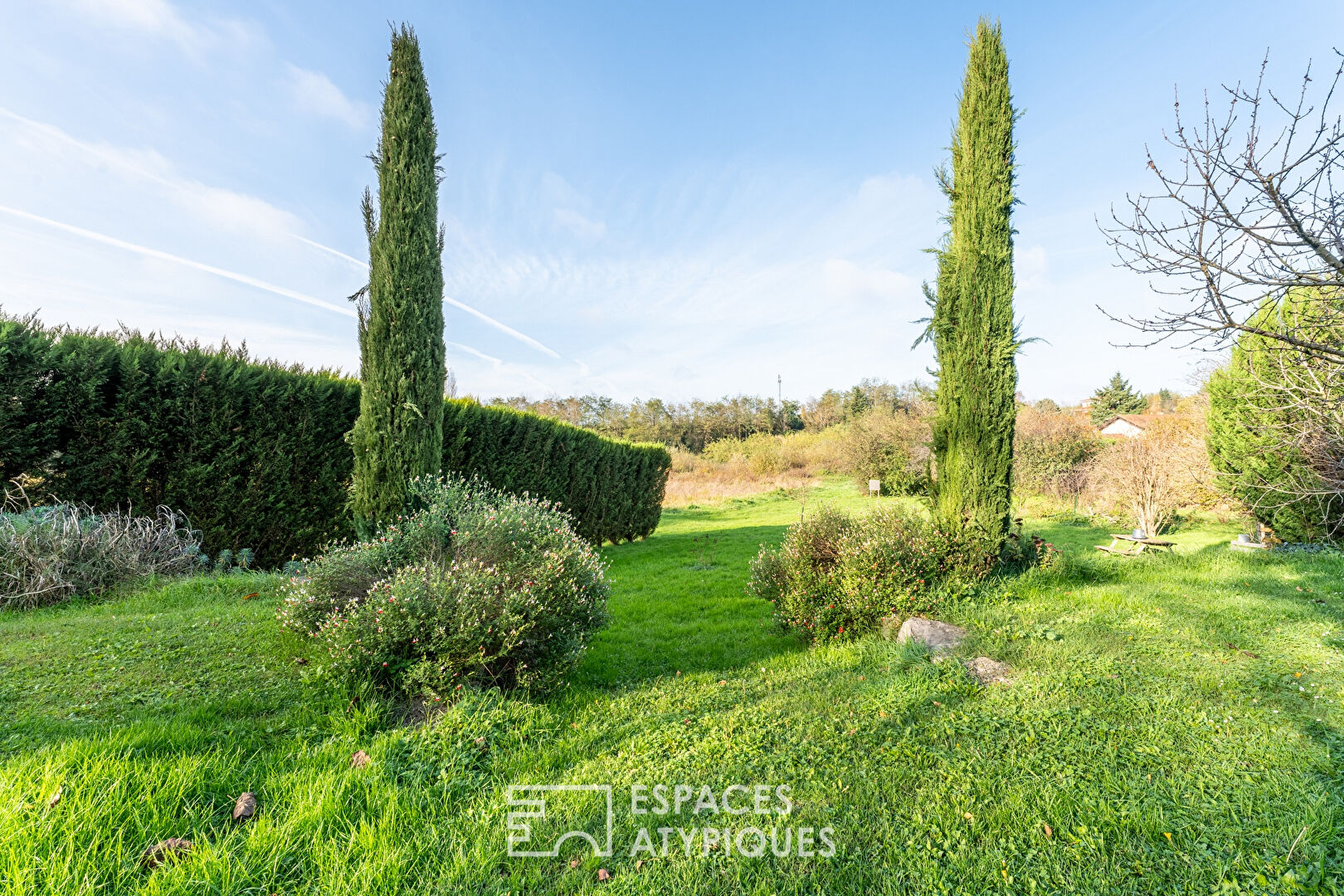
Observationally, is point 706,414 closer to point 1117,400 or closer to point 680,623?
point 1117,400

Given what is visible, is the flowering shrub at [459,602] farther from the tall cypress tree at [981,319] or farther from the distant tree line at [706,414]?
the distant tree line at [706,414]

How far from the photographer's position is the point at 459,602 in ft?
10.3

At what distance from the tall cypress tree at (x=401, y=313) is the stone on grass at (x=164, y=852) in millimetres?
3825

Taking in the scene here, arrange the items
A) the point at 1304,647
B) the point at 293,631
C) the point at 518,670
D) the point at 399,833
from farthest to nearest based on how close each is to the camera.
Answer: the point at 1304,647, the point at 293,631, the point at 518,670, the point at 399,833

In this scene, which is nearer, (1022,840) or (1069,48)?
(1022,840)

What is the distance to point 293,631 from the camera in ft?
11.5

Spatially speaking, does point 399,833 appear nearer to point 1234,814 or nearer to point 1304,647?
point 1234,814

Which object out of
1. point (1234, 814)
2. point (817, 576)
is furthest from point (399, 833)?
point (817, 576)

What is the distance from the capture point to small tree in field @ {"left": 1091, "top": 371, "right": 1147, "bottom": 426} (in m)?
32.1

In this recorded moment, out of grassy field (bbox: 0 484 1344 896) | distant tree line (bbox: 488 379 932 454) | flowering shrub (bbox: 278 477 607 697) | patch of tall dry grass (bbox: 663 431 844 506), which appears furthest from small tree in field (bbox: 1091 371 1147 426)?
flowering shrub (bbox: 278 477 607 697)

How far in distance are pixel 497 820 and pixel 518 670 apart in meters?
1.15
